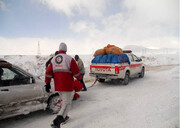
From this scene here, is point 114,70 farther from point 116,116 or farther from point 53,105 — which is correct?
point 53,105

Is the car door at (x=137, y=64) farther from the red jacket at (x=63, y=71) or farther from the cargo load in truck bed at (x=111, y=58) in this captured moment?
the red jacket at (x=63, y=71)

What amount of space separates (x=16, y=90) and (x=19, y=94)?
0.13 metres

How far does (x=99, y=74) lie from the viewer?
753 cm

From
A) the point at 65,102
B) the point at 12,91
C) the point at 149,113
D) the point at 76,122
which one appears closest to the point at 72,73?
the point at 65,102

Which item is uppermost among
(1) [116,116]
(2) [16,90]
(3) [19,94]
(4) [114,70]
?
(4) [114,70]

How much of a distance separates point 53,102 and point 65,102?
40.2 inches

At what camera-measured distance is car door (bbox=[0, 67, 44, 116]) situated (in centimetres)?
315

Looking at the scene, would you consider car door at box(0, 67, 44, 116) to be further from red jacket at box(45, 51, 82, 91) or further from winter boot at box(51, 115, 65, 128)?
winter boot at box(51, 115, 65, 128)

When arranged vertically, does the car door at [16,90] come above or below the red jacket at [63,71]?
below

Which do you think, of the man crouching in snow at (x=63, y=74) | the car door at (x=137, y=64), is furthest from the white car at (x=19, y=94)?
the car door at (x=137, y=64)

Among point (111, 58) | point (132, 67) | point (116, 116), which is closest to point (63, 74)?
point (116, 116)

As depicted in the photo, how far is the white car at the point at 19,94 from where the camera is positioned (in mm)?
3166

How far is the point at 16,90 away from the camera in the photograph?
3.31 metres

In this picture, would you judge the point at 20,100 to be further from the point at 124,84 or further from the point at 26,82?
the point at 124,84
